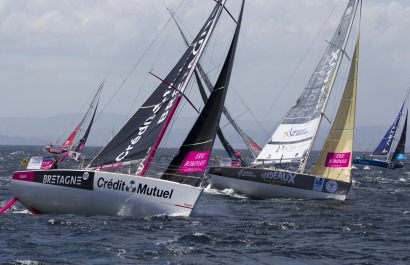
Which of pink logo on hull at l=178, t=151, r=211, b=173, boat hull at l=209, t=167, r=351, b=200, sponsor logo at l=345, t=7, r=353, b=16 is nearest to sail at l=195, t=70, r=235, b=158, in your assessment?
boat hull at l=209, t=167, r=351, b=200

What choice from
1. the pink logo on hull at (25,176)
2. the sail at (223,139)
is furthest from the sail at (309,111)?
the pink logo on hull at (25,176)

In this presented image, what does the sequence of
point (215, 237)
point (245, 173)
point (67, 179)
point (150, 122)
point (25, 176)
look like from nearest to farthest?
point (215, 237), point (67, 179), point (25, 176), point (150, 122), point (245, 173)

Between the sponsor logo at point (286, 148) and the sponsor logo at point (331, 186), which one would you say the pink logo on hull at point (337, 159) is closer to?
the sponsor logo at point (331, 186)

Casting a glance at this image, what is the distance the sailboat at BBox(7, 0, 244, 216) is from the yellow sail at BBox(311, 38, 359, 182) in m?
11.3

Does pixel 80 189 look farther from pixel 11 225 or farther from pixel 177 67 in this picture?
pixel 177 67

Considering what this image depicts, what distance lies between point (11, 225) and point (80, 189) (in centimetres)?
243

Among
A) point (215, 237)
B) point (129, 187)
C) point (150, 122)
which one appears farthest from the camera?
point (150, 122)

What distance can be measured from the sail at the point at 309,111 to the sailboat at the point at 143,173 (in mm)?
11327

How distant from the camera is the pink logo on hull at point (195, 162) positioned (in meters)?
24.8

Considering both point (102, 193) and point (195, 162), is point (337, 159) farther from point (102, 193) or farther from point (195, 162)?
point (102, 193)

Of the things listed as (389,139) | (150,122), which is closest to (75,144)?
(389,139)

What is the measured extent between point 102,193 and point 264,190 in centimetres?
1203

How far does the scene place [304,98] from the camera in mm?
36938

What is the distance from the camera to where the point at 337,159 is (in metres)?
35.0
